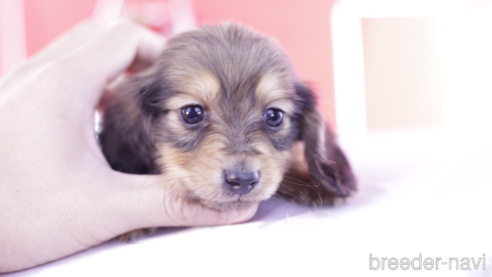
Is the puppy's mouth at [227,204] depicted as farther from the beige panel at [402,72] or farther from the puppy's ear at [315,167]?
the beige panel at [402,72]

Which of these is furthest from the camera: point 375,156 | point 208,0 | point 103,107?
point 208,0

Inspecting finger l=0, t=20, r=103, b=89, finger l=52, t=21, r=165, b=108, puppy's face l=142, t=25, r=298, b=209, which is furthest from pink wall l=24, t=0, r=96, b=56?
puppy's face l=142, t=25, r=298, b=209

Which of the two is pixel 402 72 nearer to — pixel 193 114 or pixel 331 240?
pixel 193 114

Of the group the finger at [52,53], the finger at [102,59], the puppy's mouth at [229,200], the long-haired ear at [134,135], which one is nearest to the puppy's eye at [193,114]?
the long-haired ear at [134,135]

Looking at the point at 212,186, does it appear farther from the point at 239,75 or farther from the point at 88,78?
the point at 88,78

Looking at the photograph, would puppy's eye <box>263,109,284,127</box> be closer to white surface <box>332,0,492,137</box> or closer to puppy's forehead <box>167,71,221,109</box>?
puppy's forehead <box>167,71,221,109</box>

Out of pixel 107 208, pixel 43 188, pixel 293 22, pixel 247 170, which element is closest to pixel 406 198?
pixel 247 170
